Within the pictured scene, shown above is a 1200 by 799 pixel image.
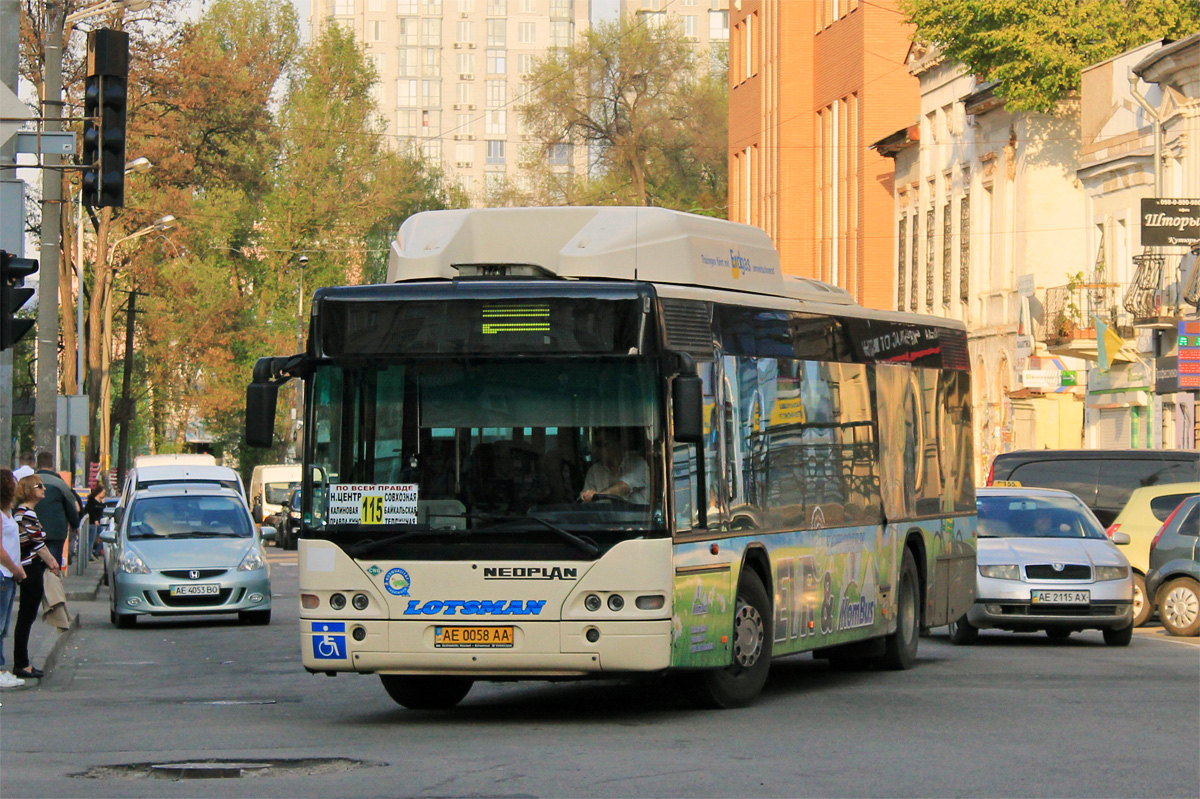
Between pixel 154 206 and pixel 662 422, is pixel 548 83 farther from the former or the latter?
pixel 662 422

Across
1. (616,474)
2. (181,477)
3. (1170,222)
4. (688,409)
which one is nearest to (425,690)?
(616,474)

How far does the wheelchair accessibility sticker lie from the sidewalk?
4135 mm

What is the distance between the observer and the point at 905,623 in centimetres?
1812

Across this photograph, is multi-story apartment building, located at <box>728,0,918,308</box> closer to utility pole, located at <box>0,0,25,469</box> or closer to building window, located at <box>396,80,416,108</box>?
utility pole, located at <box>0,0,25,469</box>

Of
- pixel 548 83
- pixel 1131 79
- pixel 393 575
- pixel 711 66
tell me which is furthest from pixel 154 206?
pixel 393 575

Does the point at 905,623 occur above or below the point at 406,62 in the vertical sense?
below

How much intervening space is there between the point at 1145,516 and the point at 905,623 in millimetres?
8922

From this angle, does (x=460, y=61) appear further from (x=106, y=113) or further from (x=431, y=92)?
(x=106, y=113)

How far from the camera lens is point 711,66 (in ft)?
348

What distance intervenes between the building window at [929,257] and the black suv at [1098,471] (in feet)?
103

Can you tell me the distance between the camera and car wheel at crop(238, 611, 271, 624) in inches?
1005

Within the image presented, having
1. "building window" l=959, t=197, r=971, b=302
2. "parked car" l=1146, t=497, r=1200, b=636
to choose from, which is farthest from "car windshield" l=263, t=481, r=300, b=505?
"parked car" l=1146, t=497, r=1200, b=636

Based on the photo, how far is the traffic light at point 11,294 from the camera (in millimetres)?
16250

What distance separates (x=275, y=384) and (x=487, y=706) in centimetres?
301
